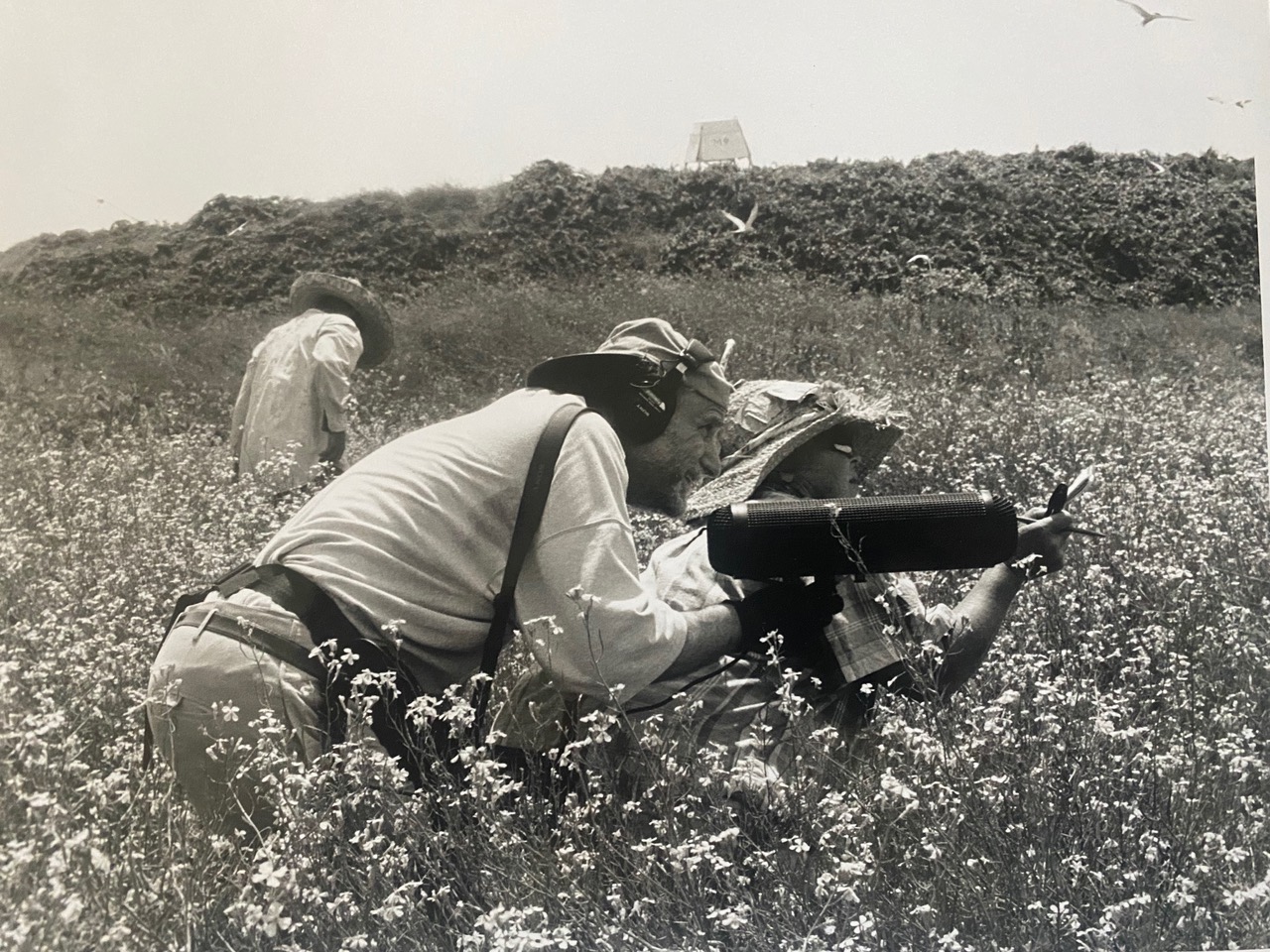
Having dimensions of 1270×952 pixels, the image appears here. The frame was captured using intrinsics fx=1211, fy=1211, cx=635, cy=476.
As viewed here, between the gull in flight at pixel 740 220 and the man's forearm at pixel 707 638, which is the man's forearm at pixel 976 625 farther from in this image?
the gull in flight at pixel 740 220

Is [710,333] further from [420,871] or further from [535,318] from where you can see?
[420,871]

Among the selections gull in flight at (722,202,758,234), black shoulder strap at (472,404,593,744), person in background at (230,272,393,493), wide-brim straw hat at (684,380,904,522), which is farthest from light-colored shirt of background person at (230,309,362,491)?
gull in flight at (722,202,758,234)

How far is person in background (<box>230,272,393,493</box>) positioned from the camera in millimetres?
3590

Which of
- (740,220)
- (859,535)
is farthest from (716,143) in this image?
(859,535)

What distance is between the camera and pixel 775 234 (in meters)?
3.89

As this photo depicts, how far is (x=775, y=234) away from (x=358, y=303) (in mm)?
1330

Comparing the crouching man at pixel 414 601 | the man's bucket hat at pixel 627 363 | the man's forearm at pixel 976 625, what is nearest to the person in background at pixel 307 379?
the crouching man at pixel 414 601

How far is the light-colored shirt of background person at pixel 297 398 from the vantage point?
11.8 ft

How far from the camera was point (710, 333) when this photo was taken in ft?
12.3

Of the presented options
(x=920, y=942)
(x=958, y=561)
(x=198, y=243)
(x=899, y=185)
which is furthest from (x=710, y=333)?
(x=920, y=942)

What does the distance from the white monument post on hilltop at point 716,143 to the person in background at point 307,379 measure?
1.08m

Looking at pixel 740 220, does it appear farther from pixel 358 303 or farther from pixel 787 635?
pixel 787 635

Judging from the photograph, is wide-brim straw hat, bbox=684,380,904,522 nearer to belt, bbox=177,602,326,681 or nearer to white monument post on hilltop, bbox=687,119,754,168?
white monument post on hilltop, bbox=687,119,754,168

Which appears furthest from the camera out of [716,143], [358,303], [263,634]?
[716,143]
